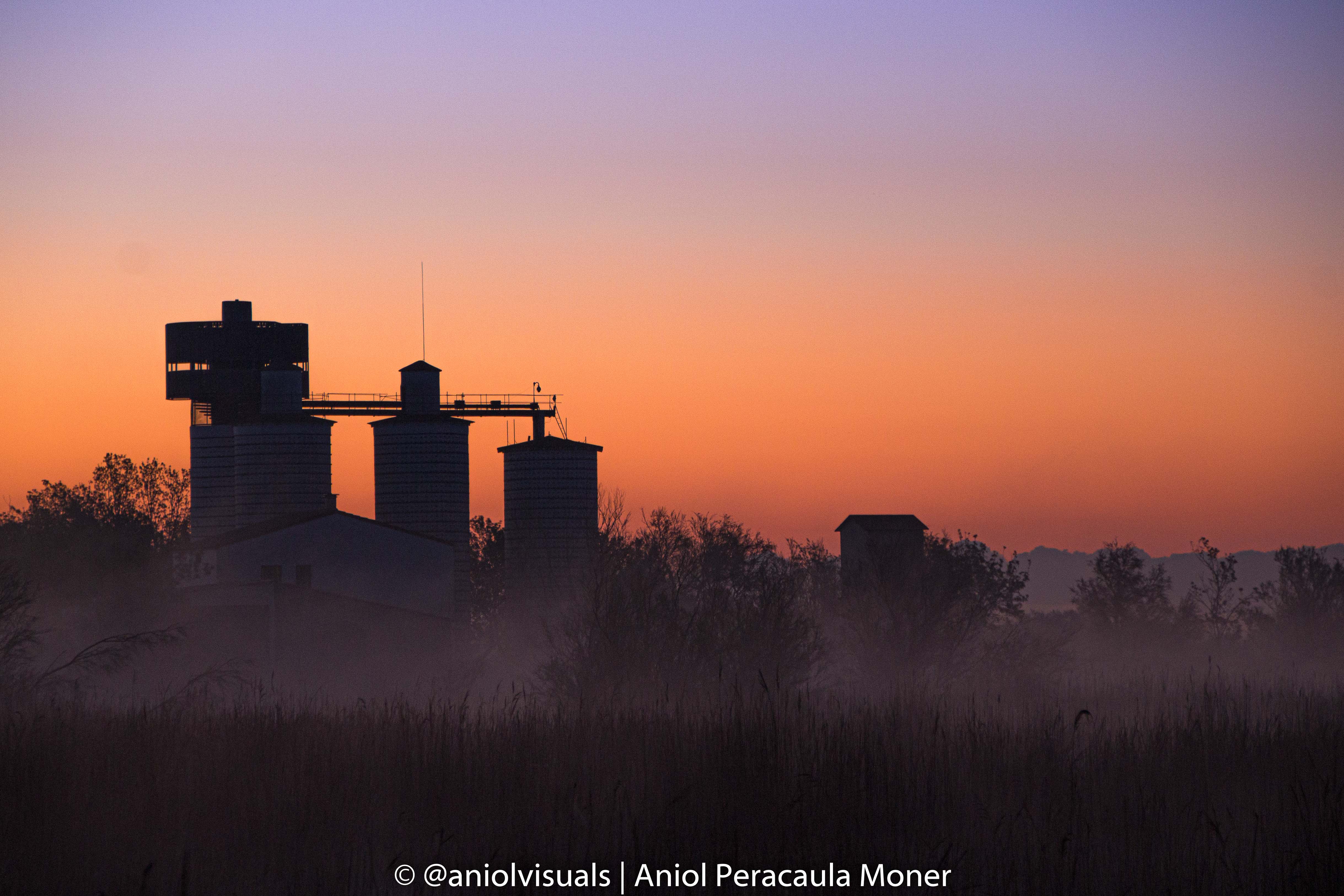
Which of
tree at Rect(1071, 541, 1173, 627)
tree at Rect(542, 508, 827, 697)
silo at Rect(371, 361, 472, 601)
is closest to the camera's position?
tree at Rect(542, 508, 827, 697)

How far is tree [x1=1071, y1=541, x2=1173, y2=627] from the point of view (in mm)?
56312

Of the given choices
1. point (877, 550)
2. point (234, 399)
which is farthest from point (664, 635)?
point (234, 399)

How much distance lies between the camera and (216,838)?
25.8 ft

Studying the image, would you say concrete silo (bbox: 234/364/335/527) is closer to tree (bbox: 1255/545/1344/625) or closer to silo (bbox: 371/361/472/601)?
silo (bbox: 371/361/472/601)

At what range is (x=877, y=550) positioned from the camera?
4534cm

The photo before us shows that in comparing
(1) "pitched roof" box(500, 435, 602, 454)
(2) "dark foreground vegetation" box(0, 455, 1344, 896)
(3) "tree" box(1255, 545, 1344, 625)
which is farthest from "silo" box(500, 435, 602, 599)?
(2) "dark foreground vegetation" box(0, 455, 1344, 896)

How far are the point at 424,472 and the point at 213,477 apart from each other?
9835 mm

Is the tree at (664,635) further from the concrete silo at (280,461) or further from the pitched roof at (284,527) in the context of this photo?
the concrete silo at (280,461)

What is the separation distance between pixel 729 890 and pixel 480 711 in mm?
3882

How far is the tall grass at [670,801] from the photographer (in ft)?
24.6

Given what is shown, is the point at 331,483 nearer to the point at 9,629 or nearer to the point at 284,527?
the point at 284,527

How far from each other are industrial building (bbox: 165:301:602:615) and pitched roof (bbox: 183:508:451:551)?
6 centimetres

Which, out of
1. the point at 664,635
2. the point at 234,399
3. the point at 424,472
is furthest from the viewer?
the point at 234,399

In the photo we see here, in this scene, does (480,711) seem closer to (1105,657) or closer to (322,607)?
(322,607)
